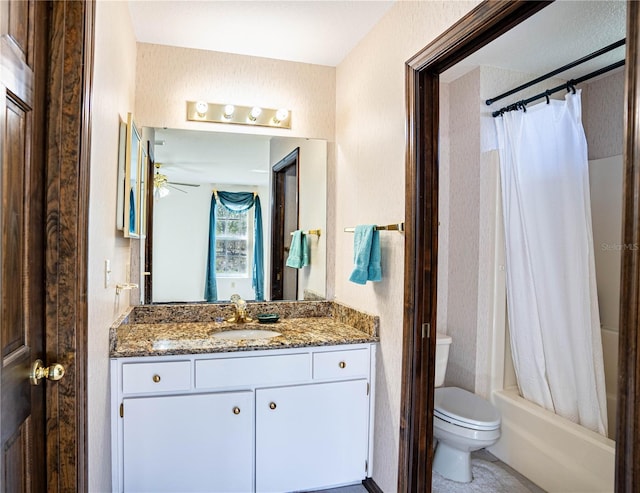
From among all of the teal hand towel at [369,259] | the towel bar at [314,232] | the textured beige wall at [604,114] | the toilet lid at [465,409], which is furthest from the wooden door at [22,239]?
the textured beige wall at [604,114]

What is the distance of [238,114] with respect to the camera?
101 inches

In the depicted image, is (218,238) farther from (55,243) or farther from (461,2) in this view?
(461,2)

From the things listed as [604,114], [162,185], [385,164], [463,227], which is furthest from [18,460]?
[604,114]

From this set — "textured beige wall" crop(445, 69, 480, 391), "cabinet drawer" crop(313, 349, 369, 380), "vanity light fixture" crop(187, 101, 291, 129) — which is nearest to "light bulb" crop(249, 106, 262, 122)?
"vanity light fixture" crop(187, 101, 291, 129)

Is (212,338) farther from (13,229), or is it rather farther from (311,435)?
(13,229)

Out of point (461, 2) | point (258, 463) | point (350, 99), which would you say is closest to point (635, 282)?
point (461, 2)

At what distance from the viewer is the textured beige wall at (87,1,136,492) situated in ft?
4.76

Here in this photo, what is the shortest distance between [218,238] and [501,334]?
1.90m

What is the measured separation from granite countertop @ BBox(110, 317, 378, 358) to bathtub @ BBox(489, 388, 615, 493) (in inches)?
41.6

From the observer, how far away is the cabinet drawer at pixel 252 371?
1.93 metres

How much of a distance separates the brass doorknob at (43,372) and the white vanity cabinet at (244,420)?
63cm

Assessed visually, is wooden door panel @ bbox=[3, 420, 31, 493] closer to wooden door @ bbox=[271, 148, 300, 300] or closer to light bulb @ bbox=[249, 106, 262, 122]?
wooden door @ bbox=[271, 148, 300, 300]

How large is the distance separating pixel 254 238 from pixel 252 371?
35.7 inches

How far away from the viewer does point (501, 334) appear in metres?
2.69
